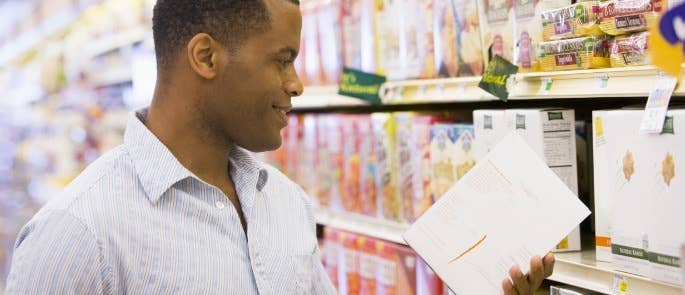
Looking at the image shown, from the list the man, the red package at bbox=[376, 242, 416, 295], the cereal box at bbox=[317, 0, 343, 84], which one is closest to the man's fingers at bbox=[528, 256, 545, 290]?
the man

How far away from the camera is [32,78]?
18.4 ft

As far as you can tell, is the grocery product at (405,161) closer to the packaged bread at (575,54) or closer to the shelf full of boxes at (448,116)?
the shelf full of boxes at (448,116)

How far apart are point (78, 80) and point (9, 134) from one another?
57cm

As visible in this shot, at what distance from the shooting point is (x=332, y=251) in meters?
3.17

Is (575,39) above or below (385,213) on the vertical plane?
above

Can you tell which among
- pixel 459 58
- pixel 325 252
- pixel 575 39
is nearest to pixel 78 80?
pixel 325 252

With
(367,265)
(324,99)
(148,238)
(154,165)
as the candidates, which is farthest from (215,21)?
(324,99)

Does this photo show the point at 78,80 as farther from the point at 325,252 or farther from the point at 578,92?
the point at 578,92

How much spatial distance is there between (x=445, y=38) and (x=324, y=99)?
0.85 meters

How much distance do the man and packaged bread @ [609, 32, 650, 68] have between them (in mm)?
727

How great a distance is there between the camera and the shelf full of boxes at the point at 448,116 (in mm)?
1761

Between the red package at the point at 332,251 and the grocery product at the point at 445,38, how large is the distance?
0.91 m

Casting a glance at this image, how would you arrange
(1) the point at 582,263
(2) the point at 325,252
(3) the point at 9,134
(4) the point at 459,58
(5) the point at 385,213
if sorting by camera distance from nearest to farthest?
1. (1) the point at 582,263
2. (4) the point at 459,58
3. (5) the point at 385,213
4. (2) the point at 325,252
5. (3) the point at 9,134

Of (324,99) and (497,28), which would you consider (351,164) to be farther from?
(497,28)
